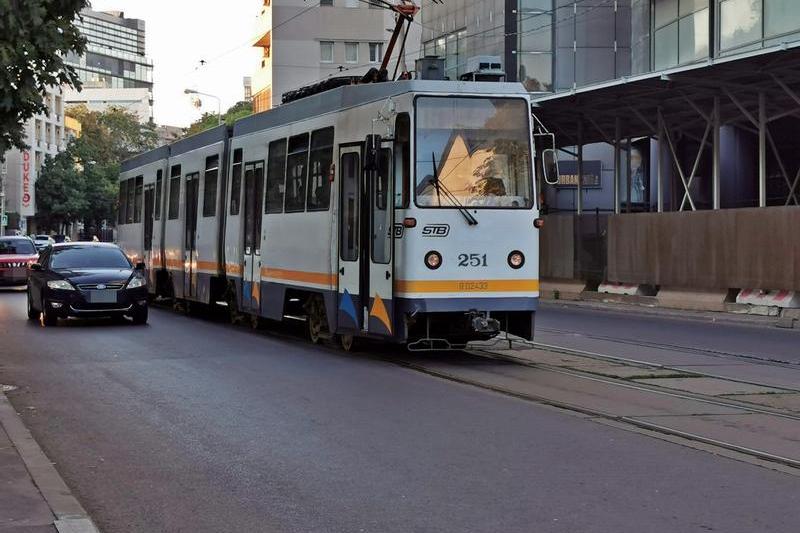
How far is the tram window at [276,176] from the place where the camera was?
16.7 meters

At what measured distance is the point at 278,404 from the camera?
33.9ft

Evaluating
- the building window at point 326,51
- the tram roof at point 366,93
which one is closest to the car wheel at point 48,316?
the tram roof at point 366,93

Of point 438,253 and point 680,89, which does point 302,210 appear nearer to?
point 438,253

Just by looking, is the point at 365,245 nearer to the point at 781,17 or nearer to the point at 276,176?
the point at 276,176

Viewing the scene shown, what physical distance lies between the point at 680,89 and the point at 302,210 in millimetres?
14706

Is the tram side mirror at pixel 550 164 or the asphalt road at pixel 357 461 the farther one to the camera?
the tram side mirror at pixel 550 164

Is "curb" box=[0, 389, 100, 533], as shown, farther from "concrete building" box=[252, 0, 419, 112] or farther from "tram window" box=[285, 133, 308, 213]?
"concrete building" box=[252, 0, 419, 112]

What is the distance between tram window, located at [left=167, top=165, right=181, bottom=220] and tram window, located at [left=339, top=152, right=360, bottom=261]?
932 centimetres

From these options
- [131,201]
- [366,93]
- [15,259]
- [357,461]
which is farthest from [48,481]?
[15,259]

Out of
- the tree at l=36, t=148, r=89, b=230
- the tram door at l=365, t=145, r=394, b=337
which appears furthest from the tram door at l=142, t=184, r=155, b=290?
the tree at l=36, t=148, r=89, b=230

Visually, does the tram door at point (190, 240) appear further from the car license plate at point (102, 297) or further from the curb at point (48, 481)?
the curb at point (48, 481)

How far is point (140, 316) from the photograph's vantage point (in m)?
19.6

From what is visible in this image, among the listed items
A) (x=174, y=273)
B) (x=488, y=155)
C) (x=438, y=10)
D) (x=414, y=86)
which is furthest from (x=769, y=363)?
(x=438, y=10)

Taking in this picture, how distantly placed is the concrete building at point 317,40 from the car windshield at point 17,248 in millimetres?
37091
